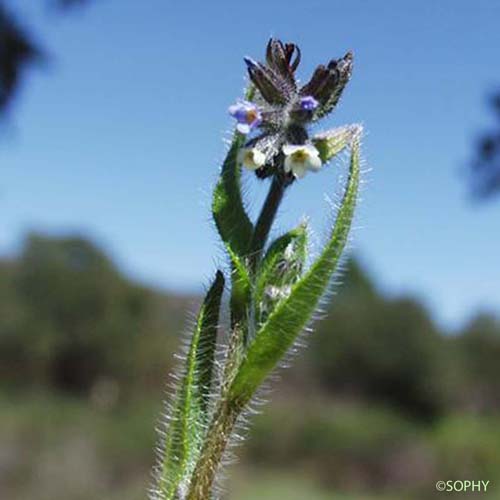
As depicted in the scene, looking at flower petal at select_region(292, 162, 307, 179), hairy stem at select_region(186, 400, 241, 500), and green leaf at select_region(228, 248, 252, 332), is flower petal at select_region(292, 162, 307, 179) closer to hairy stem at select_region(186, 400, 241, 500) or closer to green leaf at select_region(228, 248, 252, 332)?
green leaf at select_region(228, 248, 252, 332)

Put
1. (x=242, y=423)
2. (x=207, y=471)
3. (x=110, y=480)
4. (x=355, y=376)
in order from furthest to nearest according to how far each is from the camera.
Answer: (x=355, y=376)
(x=110, y=480)
(x=242, y=423)
(x=207, y=471)

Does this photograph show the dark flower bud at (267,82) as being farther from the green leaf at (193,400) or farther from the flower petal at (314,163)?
the green leaf at (193,400)

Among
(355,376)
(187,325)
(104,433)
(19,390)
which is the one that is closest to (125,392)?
(19,390)

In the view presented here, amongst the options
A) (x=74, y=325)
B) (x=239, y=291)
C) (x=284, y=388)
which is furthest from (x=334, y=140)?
(x=284, y=388)

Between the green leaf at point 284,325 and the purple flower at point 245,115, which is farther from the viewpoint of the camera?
the purple flower at point 245,115

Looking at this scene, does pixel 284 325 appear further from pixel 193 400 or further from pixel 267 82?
pixel 267 82

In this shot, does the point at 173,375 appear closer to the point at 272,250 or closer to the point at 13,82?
the point at 272,250

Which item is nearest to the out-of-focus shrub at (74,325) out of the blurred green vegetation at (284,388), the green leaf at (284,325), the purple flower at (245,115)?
the blurred green vegetation at (284,388)
